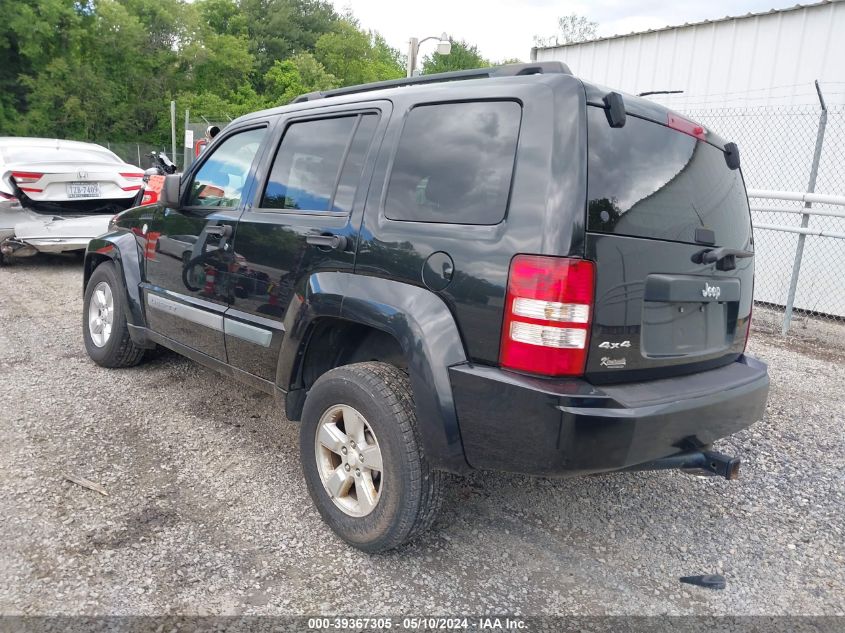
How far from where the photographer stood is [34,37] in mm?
29172

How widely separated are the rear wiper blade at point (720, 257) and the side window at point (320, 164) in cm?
148

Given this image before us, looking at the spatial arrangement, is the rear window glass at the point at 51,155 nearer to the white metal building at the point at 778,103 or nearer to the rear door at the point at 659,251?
the rear door at the point at 659,251

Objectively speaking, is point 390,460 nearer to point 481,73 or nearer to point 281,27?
point 481,73

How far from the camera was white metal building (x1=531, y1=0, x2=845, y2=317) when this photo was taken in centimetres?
721

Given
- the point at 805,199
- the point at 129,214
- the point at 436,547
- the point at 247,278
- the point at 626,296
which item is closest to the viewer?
the point at 626,296

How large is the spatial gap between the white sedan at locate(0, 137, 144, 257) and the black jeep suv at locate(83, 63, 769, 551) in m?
5.56

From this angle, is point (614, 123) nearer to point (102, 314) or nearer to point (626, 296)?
point (626, 296)

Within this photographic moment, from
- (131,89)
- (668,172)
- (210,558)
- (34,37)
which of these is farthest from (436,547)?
(131,89)

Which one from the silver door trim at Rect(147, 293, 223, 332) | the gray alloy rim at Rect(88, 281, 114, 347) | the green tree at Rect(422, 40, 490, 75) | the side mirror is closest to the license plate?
the gray alloy rim at Rect(88, 281, 114, 347)

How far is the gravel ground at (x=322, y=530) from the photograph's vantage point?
7.91ft

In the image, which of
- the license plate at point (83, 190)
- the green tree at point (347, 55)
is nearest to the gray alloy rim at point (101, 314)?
the license plate at point (83, 190)

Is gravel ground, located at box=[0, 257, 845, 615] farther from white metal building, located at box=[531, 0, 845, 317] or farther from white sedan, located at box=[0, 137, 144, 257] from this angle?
white sedan, located at box=[0, 137, 144, 257]

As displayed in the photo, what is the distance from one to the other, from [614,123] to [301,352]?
1.65m

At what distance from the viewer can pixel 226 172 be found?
3697mm
